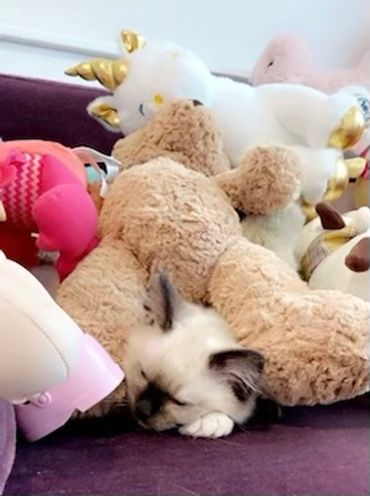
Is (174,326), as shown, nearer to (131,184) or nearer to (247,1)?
(131,184)

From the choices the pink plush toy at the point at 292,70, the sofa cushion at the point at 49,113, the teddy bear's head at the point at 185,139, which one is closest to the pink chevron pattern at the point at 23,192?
the teddy bear's head at the point at 185,139

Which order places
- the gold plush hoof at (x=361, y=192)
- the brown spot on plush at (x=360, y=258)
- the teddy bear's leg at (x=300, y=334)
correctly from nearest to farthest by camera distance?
the teddy bear's leg at (x=300, y=334), the brown spot on plush at (x=360, y=258), the gold plush hoof at (x=361, y=192)

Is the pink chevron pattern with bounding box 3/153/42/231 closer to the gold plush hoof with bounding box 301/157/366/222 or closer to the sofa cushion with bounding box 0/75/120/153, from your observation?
the gold plush hoof with bounding box 301/157/366/222

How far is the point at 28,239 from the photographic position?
2.59 ft

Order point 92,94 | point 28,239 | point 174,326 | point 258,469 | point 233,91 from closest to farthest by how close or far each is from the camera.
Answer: point 258,469 < point 174,326 < point 28,239 < point 233,91 < point 92,94

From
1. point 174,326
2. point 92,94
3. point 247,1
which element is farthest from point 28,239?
point 247,1

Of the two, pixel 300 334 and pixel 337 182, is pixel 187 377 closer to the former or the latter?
pixel 300 334

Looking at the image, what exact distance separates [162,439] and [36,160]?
1.04 feet

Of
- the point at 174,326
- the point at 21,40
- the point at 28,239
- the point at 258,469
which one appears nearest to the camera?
the point at 258,469

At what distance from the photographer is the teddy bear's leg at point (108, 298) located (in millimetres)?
670

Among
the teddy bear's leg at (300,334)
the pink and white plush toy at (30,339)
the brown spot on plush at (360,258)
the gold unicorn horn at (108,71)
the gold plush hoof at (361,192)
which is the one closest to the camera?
the pink and white plush toy at (30,339)

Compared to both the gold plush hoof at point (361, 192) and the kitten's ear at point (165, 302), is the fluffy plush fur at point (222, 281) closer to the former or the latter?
the kitten's ear at point (165, 302)

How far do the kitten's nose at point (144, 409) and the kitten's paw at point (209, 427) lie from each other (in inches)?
1.3

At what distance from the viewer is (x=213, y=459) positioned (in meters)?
0.58
